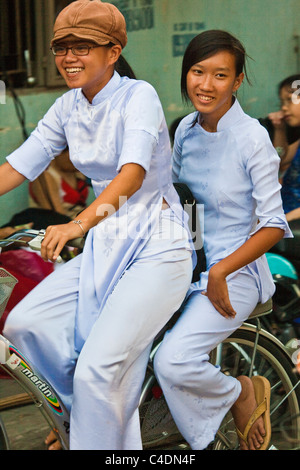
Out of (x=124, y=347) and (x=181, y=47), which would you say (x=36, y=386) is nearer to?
(x=124, y=347)

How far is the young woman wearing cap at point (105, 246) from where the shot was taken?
2650 millimetres

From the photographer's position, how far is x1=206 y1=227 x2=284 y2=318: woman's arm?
2.85 m

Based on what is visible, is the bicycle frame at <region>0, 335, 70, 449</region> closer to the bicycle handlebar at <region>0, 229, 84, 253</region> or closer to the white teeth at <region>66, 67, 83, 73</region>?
the bicycle handlebar at <region>0, 229, 84, 253</region>

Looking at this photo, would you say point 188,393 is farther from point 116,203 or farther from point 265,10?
point 265,10

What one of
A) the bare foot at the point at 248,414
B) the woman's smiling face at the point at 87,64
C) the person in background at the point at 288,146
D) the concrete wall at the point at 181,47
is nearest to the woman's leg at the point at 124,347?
the bare foot at the point at 248,414

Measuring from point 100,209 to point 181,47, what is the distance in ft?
8.13

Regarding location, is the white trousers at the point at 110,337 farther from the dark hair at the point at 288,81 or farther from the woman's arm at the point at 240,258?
the dark hair at the point at 288,81

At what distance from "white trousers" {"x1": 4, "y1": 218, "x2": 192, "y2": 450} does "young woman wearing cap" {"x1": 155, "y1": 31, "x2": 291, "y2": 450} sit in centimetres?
14

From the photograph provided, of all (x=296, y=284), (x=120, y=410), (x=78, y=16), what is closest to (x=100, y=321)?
(x=120, y=410)

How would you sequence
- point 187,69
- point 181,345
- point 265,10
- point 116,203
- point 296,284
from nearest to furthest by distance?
point 116,203 < point 181,345 < point 187,69 < point 296,284 < point 265,10

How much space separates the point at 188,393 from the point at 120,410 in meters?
0.29

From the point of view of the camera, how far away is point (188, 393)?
2861 millimetres

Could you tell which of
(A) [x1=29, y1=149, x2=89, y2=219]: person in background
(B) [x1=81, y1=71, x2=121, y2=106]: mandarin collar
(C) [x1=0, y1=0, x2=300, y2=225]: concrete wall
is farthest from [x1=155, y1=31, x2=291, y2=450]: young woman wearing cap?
(A) [x1=29, y1=149, x2=89, y2=219]: person in background

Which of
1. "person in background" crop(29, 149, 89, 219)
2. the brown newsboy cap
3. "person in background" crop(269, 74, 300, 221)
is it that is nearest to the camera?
the brown newsboy cap
